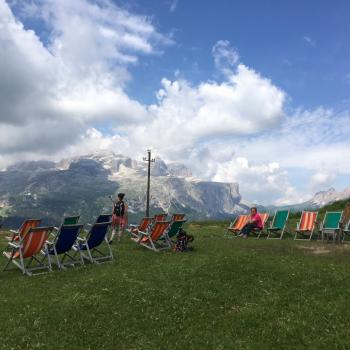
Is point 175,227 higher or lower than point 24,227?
higher

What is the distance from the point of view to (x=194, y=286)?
1174 cm

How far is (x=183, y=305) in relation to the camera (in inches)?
402

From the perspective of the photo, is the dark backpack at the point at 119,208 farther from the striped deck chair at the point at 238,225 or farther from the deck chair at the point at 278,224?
the deck chair at the point at 278,224

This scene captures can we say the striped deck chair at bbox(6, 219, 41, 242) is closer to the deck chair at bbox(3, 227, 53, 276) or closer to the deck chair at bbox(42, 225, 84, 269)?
the deck chair at bbox(3, 227, 53, 276)

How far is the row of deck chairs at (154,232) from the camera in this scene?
762 inches

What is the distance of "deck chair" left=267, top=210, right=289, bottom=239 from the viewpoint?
2595cm

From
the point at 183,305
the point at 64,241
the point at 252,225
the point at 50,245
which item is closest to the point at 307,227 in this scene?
the point at 252,225

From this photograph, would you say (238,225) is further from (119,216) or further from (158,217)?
(119,216)

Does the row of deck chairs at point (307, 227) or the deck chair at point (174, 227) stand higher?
the row of deck chairs at point (307, 227)

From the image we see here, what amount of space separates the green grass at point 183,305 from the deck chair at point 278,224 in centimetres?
1038

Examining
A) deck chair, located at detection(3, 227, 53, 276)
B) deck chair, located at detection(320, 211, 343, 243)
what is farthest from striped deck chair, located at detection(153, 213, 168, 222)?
deck chair, located at detection(320, 211, 343, 243)

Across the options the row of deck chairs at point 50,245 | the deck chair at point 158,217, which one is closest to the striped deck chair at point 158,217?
the deck chair at point 158,217

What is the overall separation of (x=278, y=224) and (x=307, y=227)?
6.14 feet

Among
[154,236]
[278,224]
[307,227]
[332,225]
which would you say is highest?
[332,225]
